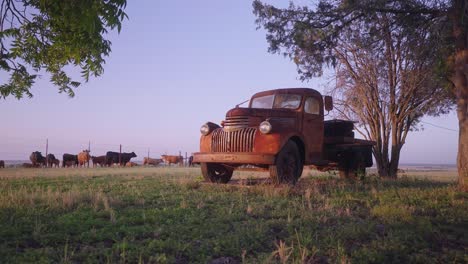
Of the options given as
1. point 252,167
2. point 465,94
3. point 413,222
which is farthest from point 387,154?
point 413,222

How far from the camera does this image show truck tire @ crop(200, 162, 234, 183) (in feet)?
35.0

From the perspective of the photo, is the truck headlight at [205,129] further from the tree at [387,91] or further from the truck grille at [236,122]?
the tree at [387,91]

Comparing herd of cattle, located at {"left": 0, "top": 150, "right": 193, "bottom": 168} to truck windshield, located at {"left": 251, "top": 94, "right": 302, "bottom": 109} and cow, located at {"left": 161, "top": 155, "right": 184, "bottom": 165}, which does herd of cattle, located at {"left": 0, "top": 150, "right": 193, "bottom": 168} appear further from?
truck windshield, located at {"left": 251, "top": 94, "right": 302, "bottom": 109}

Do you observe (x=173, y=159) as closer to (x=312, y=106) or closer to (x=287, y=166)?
(x=312, y=106)

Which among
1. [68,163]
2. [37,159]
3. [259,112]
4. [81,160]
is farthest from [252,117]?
[81,160]

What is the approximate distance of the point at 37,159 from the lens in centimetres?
3353

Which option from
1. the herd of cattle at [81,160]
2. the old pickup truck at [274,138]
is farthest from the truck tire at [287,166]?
the herd of cattle at [81,160]

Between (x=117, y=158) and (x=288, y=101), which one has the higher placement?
(x=288, y=101)

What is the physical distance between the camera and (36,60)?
6.76 meters

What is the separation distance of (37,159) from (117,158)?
9367 mm

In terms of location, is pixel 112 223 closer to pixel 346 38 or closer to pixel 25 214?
pixel 25 214

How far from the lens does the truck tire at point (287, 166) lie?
8.98m

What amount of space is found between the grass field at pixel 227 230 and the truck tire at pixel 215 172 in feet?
10.6

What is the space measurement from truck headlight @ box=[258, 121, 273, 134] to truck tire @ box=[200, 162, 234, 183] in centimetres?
234
